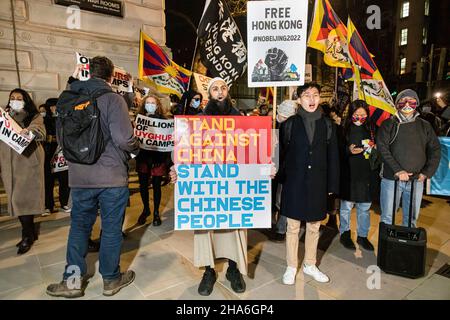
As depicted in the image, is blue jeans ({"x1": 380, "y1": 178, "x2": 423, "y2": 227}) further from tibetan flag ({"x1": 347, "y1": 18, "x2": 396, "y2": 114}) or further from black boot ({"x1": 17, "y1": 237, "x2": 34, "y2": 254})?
black boot ({"x1": 17, "y1": 237, "x2": 34, "y2": 254})

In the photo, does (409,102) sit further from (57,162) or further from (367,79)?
(57,162)

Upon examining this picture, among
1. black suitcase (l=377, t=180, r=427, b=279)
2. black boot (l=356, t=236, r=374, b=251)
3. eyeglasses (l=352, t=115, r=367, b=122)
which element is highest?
eyeglasses (l=352, t=115, r=367, b=122)

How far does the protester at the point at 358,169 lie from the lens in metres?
4.31

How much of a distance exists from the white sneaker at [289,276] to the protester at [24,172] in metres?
3.37

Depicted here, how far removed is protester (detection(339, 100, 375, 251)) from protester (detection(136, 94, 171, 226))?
2.99 metres

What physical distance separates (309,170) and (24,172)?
3.78m

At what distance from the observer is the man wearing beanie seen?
3.93 meters

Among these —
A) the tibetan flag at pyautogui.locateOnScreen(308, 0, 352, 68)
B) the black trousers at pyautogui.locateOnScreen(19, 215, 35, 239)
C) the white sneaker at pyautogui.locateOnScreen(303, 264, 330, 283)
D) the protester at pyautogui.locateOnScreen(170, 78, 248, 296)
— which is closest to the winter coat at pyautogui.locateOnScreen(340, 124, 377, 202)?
the white sneaker at pyautogui.locateOnScreen(303, 264, 330, 283)

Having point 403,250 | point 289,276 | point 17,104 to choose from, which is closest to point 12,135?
point 17,104

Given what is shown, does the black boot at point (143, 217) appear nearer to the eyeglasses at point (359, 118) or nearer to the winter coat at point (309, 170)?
the winter coat at point (309, 170)

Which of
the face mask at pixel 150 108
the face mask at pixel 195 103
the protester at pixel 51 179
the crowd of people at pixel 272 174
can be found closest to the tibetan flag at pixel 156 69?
the face mask at pixel 195 103

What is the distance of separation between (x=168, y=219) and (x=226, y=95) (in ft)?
10.4
